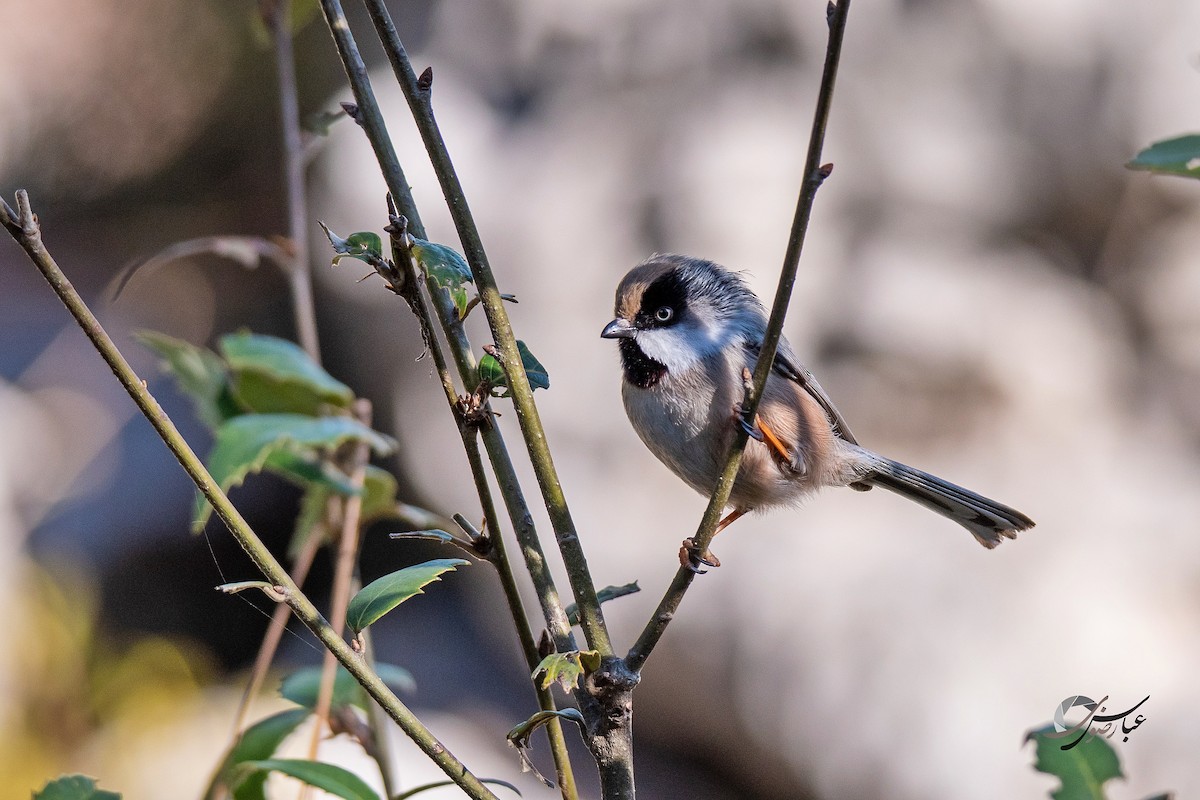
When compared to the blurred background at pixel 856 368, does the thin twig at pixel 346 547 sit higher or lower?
lower

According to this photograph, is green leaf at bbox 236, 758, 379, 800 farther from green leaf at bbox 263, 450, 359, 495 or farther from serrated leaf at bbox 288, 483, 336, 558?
serrated leaf at bbox 288, 483, 336, 558

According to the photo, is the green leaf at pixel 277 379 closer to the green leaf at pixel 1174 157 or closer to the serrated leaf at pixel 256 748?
the serrated leaf at pixel 256 748

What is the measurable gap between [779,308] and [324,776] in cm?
84

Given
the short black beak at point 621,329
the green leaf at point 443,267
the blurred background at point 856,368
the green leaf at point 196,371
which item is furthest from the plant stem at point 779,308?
the blurred background at point 856,368

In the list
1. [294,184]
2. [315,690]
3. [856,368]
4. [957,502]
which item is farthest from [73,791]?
[856,368]

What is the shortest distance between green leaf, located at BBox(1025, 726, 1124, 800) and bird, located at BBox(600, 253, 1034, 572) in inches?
55.1

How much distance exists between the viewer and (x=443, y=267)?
47.8 inches

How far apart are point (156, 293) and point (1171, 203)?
5.96 m

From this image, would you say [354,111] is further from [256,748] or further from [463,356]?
[256,748]

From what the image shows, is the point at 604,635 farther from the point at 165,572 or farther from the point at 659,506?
the point at 165,572

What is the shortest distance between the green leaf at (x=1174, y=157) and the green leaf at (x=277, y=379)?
1437 millimetres

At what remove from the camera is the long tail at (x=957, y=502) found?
10.2 feet

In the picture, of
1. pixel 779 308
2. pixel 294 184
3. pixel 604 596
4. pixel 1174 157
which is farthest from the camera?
pixel 294 184

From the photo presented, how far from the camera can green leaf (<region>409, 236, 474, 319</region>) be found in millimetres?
1205
